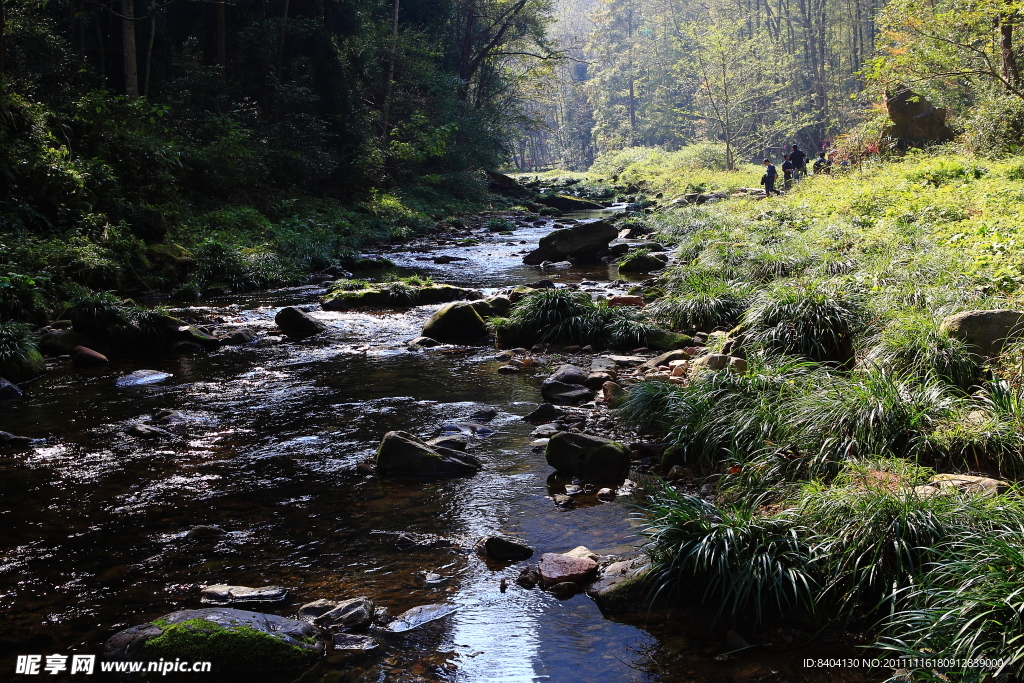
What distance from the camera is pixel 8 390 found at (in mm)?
7660

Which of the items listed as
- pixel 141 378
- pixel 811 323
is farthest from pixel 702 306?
pixel 141 378

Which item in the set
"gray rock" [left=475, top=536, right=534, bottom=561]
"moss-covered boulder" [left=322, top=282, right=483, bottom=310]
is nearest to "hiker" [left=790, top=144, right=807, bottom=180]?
"moss-covered boulder" [left=322, top=282, right=483, bottom=310]

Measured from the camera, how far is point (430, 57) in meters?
31.0

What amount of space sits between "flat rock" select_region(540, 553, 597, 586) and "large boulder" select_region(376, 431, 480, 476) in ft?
5.24

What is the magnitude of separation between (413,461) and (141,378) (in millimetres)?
4532

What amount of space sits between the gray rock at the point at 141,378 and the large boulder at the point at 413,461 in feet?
13.5

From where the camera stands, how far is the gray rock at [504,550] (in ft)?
14.1

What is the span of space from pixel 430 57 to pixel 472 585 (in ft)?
99.8

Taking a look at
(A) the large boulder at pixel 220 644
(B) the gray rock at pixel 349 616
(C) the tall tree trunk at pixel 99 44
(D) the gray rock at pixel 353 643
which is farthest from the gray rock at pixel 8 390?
(C) the tall tree trunk at pixel 99 44

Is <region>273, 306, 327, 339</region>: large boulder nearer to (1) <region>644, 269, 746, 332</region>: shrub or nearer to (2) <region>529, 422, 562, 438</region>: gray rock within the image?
(1) <region>644, 269, 746, 332</region>: shrub

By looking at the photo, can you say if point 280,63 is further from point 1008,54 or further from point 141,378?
point 1008,54

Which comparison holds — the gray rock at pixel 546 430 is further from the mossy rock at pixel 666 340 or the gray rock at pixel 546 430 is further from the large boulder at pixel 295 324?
the large boulder at pixel 295 324

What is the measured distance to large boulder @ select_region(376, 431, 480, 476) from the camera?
5.55 meters

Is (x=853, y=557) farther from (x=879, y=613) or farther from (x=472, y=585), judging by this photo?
(x=472, y=585)
